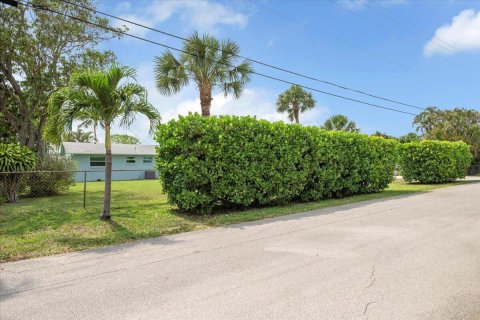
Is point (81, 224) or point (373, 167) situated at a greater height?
point (373, 167)

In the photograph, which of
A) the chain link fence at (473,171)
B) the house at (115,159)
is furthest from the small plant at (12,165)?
the chain link fence at (473,171)

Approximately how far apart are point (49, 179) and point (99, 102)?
8.96m

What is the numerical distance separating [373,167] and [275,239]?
10.3 meters

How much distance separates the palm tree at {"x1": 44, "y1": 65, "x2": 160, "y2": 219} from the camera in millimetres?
7719

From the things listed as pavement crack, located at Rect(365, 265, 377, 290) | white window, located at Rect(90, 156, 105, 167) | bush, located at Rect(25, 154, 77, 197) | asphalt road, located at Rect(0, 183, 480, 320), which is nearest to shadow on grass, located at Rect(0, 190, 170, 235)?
asphalt road, located at Rect(0, 183, 480, 320)

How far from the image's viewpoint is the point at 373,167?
15.3 m

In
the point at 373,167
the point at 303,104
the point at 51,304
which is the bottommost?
the point at 51,304

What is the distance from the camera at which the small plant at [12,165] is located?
464 inches

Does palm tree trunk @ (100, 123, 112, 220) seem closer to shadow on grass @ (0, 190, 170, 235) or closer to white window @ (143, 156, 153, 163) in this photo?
shadow on grass @ (0, 190, 170, 235)

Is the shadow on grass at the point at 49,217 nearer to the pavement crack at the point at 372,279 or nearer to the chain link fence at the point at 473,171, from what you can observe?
the pavement crack at the point at 372,279

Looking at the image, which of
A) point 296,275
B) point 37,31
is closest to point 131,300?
point 296,275

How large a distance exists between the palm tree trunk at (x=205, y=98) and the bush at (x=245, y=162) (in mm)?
6002

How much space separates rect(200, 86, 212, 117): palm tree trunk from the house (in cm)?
1398

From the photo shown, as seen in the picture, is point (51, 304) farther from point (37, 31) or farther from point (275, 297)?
point (37, 31)
